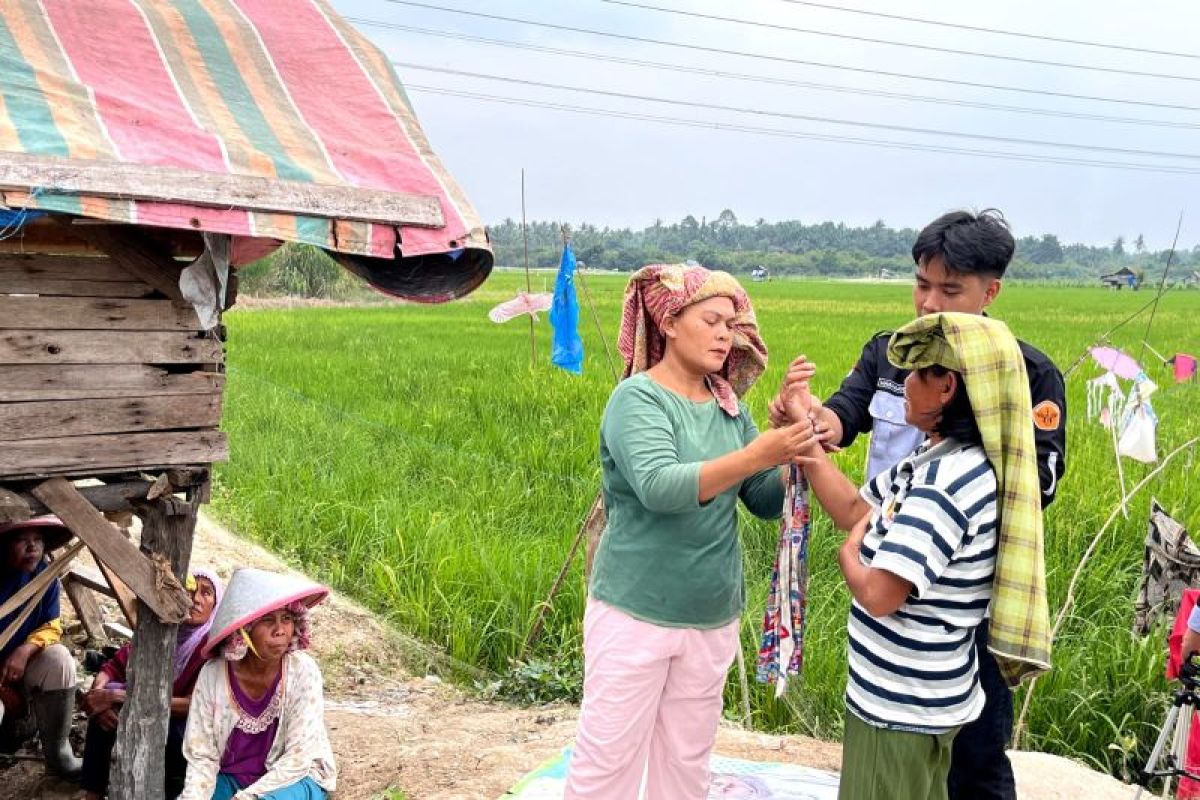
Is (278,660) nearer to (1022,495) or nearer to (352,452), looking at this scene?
(1022,495)

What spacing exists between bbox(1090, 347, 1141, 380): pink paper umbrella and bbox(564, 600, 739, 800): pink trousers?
2.65m

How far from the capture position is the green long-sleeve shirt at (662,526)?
2383mm

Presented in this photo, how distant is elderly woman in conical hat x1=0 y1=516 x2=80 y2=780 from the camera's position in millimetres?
3805

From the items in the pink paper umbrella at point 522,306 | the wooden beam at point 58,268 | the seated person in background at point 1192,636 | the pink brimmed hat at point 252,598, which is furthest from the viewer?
the pink paper umbrella at point 522,306

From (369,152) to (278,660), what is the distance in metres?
1.58

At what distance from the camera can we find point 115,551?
311 centimetres

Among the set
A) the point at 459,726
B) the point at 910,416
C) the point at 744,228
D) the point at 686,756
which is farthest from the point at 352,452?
the point at 744,228

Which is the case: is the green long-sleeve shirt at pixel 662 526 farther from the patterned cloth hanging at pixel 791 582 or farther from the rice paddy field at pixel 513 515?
the rice paddy field at pixel 513 515

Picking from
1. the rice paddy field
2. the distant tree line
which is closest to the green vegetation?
the distant tree line

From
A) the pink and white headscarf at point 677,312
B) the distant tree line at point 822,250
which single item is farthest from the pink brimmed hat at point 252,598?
the distant tree line at point 822,250

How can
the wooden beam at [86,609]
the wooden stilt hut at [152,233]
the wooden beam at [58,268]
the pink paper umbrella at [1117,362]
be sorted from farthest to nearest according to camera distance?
the wooden beam at [86,609] → the pink paper umbrella at [1117,362] → the wooden beam at [58,268] → the wooden stilt hut at [152,233]

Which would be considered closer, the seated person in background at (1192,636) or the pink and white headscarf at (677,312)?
the pink and white headscarf at (677,312)

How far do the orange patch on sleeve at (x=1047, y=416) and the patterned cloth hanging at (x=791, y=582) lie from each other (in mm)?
530

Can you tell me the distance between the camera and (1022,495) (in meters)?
2.07
